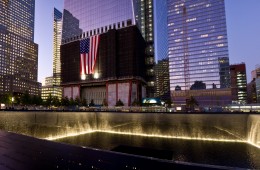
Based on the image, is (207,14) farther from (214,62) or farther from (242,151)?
(242,151)

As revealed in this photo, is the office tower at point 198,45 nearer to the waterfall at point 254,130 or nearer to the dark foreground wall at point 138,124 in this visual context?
the dark foreground wall at point 138,124

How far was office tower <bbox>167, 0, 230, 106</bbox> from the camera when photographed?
154125mm

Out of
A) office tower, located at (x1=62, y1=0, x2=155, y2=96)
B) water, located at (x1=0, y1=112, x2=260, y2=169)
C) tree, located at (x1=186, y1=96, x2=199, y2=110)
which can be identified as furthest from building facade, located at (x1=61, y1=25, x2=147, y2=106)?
water, located at (x1=0, y1=112, x2=260, y2=169)

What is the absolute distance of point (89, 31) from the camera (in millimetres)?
116062

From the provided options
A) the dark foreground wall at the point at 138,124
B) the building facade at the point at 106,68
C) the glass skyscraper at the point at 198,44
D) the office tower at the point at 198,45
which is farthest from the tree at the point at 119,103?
the glass skyscraper at the point at 198,44

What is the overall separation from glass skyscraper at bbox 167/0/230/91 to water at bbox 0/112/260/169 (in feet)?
432

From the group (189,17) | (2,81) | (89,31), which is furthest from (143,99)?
(2,81)

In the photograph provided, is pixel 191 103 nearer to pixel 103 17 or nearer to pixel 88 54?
pixel 88 54

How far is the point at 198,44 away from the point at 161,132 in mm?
140704

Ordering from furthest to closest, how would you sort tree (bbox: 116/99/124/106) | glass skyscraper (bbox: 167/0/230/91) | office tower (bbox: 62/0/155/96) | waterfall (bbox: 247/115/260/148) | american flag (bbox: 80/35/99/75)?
1. glass skyscraper (bbox: 167/0/230/91)
2. american flag (bbox: 80/35/99/75)
3. office tower (bbox: 62/0/155/96)
4. tree (bbox: 116/99/124/106)
5. waterfall (bbox: 247/115/260/148)

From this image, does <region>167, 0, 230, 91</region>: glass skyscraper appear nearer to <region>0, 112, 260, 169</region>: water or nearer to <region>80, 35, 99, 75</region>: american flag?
<region>80, 35, 99, 75</region>: american flag

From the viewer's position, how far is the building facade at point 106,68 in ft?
327

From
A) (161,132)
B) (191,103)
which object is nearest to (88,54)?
(191,103)

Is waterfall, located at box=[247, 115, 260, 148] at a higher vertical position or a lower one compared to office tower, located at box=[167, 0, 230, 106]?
lower
